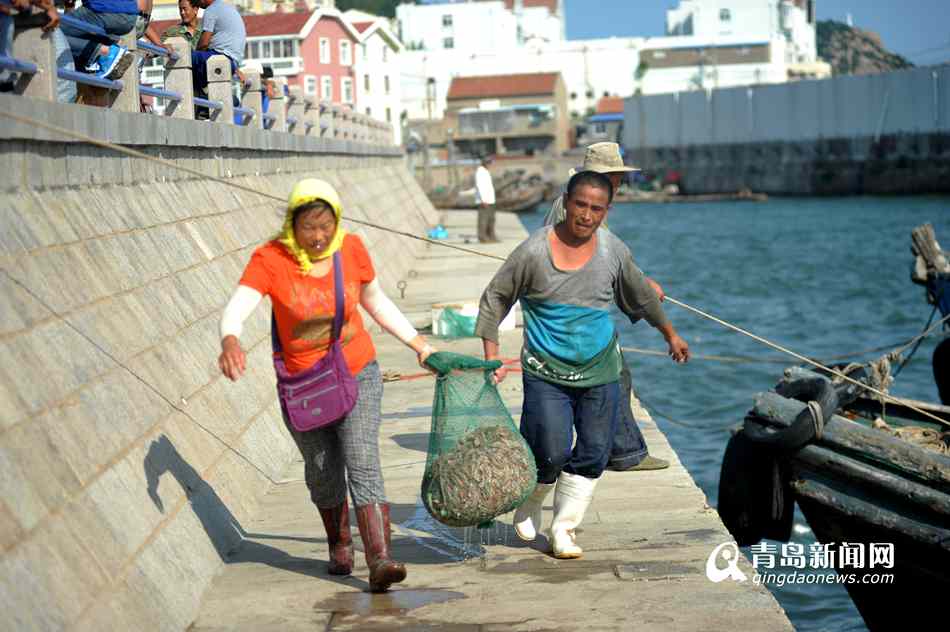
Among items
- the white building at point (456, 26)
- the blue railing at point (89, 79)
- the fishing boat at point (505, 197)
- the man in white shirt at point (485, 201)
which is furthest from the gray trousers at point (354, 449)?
the white building at point (456, 26)

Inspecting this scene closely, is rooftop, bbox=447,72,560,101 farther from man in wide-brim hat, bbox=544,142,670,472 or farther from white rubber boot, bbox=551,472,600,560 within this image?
white rubber boot, bbox=551,472,600,560

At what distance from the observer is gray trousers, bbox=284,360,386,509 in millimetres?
6105

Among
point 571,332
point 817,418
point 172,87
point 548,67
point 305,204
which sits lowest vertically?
point 817,418

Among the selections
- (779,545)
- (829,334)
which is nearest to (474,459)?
(779,545)

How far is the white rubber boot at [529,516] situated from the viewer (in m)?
6.98

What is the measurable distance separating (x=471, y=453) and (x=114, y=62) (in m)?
4.73

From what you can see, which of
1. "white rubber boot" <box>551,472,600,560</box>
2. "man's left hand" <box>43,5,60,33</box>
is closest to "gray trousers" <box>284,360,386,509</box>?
"white rubber boot" <box>551,472,600,560</box>

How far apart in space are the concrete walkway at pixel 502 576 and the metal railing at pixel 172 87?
108 inches

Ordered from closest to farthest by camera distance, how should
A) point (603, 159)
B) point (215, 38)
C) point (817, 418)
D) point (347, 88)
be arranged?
point (603, 159), point (817, 418), point (215, 38), point (347, 88)

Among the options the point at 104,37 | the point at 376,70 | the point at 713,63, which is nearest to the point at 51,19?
the point at 104,37

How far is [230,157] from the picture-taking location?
537 inches

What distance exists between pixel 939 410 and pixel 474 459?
5.29m

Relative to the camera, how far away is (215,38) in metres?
14.5

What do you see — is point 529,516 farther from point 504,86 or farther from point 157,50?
point 504,86
